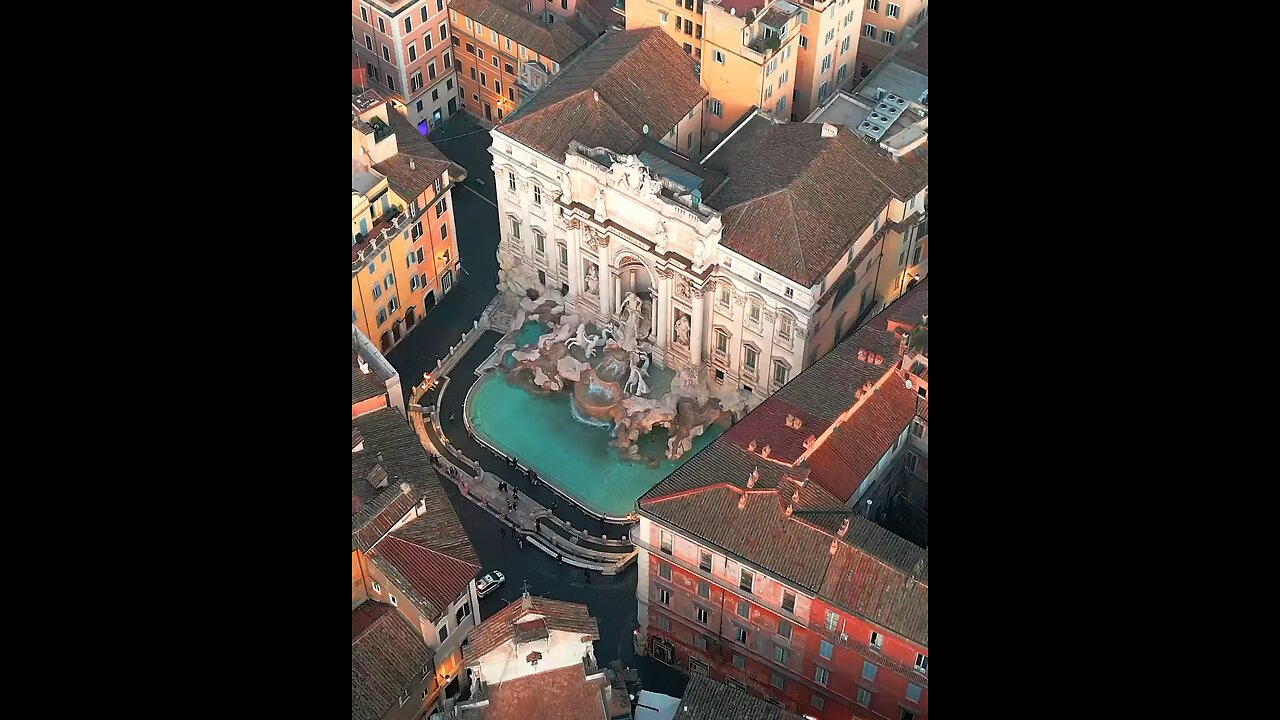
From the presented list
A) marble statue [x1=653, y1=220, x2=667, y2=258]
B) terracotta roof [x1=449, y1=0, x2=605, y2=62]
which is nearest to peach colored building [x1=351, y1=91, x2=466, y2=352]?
terracotta roof [x1=449, y1=0, x2=605, y2=62]

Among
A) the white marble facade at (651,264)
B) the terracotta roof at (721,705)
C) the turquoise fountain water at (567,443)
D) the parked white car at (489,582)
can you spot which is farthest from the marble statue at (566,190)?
the terracotta roof at (721,705)

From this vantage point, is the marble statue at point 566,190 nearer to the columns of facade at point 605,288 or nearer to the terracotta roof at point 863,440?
the columns of facade at point 605,288

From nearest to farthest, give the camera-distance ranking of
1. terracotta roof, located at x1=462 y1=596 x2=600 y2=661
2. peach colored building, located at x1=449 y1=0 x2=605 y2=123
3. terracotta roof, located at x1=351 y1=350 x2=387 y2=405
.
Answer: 1. terracotta roof, located at x1=462 y1=596 x2=600 y2=661
2. terracotta roof, located at x1=351 y1=350 x2=387 y2=405
3. peach colored building, located at x1=449 y1=0 x2=605 y2=123

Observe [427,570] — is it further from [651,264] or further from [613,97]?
[613,97]

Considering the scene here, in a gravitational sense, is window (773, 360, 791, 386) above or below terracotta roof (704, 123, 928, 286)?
below

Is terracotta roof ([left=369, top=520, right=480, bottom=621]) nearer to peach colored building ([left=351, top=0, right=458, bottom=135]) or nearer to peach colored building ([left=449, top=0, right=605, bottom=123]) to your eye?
peach colored building ([left=449, top=0, right=605, bottom=123])

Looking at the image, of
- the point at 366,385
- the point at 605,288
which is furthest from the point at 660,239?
the point at 366,385

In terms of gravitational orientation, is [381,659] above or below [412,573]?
below

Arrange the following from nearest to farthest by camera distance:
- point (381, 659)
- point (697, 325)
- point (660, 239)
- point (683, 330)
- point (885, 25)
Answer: point (381, 659) < point (660, 239) < point (697, 325) < point (683, 330) < point (885, 25)
